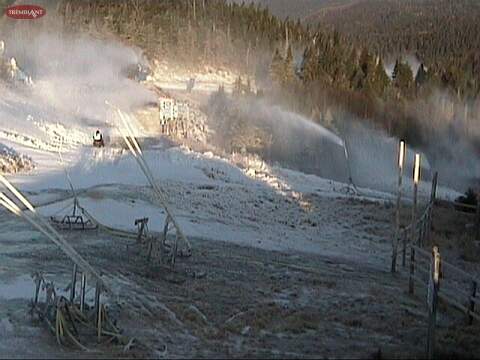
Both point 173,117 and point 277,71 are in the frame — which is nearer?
point 173,117

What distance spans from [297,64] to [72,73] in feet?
108

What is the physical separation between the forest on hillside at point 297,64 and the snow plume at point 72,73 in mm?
4451

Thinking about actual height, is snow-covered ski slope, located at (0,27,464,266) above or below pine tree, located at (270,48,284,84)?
below

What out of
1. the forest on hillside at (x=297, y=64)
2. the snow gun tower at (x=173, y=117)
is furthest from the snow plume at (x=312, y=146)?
the forest on hillside at (x=297, y=64)

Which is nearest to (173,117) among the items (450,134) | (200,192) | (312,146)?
(312,146)

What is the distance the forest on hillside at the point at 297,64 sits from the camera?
222ft

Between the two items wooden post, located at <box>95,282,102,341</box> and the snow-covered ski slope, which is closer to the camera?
wooden post, located at <box>95,282,102,341</box>

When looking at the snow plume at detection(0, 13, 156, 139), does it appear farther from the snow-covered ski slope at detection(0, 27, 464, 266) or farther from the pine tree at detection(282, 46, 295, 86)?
the pine tree at detection(282, 46, 295, 86)

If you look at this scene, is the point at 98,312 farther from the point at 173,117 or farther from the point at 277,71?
the point at 277,71

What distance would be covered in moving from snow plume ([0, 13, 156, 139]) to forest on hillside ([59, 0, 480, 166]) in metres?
4.45

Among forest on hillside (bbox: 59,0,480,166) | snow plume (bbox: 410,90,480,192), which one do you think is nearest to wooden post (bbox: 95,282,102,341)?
snow plume (bbox: 410,90,480,192)

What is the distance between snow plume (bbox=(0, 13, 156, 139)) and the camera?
41.8m

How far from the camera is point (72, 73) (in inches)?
2149

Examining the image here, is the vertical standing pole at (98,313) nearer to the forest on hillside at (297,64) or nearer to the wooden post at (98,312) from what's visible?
the wooden post at (98,312)
